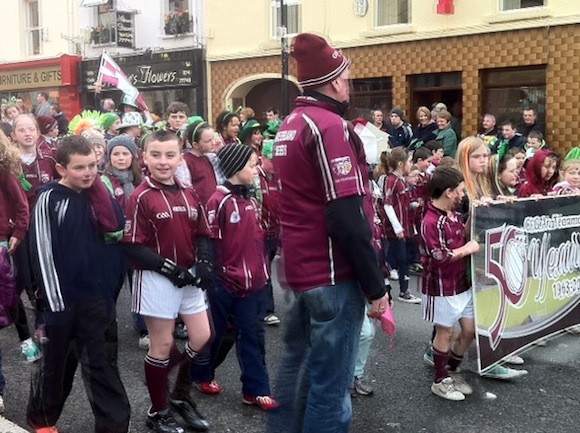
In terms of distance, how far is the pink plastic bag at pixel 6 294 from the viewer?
165 inches

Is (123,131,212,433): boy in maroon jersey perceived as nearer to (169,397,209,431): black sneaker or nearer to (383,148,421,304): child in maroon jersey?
(169,397,209,431): black sneaker

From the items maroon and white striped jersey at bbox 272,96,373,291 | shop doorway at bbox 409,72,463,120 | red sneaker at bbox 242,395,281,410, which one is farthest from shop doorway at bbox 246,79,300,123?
maroon and white striped jersey at bbox 272,96,373,291

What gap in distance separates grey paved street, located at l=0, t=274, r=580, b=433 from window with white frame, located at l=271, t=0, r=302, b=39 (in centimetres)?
1330

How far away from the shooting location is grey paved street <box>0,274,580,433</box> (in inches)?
168

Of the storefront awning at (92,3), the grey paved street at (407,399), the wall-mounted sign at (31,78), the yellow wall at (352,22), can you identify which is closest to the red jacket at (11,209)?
the grey paved street at (407,399)

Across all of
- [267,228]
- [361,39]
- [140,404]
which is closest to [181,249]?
[140,404]

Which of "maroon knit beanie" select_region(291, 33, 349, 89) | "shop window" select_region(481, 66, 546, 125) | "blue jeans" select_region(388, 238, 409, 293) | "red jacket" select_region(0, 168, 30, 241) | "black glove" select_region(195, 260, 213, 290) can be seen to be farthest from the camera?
"shop window" select_region(481, 66, 546, 125)

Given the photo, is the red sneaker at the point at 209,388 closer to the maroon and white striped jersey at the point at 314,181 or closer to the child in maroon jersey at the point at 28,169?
the child in maroon jersey at the point at 28,169

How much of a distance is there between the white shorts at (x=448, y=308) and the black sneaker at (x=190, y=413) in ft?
5.28

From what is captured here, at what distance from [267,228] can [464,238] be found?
225 cm

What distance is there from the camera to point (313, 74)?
3213 millimetres

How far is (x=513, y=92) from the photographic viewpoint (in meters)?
14.3

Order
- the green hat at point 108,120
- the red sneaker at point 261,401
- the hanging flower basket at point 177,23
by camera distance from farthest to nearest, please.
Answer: the hanging flower basket at point 177,23 < the green hat at point 108,120 < the red sneaker at point 261,401

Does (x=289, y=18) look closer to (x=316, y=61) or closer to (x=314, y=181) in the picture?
(x=316, y=61)
